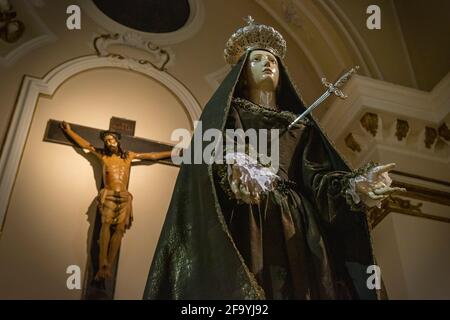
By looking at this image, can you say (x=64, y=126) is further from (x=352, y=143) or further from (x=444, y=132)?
(x=444, y=132)

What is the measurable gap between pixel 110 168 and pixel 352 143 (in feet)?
6.40

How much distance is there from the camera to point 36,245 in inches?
163

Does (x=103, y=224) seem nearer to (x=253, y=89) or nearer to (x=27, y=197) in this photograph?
(x=27, y=197)

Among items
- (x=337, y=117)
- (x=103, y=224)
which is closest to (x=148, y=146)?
(x=103, y=224)

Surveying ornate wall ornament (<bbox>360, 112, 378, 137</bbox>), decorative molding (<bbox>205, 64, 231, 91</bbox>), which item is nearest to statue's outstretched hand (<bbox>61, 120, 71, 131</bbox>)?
decorative molding (<bbox>205, 64, 231, 91</bbox>)

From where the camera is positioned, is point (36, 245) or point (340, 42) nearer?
point (36, 245)

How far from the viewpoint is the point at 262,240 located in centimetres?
207

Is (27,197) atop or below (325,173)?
atop

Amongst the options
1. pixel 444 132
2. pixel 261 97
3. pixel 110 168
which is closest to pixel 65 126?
pixel 110 168

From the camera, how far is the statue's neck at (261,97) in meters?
2.61

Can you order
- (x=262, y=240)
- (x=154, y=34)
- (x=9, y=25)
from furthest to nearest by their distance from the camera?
(x=154, y=34) < (x=9, y=25) < (x=262, y=240)

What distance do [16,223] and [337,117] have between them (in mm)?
2630

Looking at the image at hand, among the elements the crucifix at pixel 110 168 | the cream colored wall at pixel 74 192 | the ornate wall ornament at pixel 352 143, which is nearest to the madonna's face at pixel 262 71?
the crucifix at pixel 110 168

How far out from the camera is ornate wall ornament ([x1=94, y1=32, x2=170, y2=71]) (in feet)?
17.8
